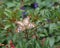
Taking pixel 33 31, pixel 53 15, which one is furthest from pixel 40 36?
pixel 53 15

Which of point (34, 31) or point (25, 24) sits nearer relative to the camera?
point (25, 24)

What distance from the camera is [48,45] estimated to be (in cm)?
236

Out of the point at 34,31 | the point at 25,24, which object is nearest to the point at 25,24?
the point at 25,24

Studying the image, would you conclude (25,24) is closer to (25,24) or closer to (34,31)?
(25,24)

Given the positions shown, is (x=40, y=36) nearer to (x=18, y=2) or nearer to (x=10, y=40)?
(x=10, y=40)

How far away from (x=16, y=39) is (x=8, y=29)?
123mm

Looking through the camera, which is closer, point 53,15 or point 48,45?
point 48,45

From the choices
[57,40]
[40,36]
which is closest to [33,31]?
[40,36]

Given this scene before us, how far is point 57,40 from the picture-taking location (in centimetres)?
243

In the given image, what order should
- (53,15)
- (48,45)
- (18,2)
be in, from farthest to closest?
1. (18,2)
2. (53,15)
3. (48,45)

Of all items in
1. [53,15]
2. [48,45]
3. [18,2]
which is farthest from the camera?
[18,2]

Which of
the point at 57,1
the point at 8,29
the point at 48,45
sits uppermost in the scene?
the point at 57,1

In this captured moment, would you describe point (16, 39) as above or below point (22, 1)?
below

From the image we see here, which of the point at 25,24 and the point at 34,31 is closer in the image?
the point at 25,24
